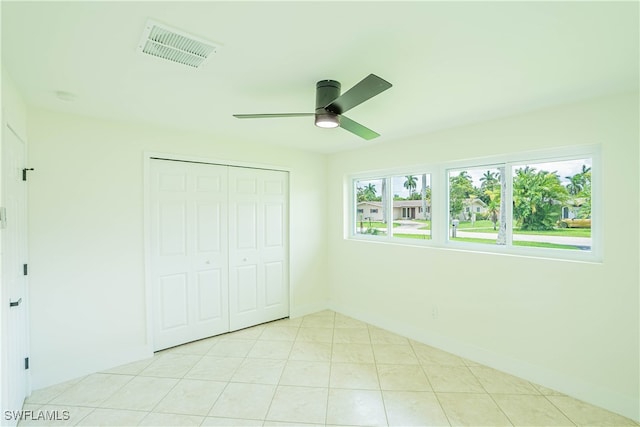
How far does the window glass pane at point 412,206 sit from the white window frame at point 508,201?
0.19ft

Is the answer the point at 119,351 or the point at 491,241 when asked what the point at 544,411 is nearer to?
the point at 491,241

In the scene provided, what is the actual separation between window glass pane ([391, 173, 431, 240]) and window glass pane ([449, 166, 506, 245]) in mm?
284

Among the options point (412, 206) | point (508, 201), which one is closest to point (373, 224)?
point (412, 206)

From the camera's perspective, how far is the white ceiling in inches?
51.7

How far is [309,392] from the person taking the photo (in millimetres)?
2408

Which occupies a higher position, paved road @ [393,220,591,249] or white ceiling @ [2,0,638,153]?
white ceiling @ [2,0,638,153]

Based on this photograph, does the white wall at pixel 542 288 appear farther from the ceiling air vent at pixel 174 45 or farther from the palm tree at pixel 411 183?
the ceiling air vent at pixel 174 45

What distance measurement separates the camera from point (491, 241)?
9.77 ft

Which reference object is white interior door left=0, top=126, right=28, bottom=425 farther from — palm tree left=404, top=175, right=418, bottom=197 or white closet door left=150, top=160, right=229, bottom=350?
palm tree left=404, top=175, right=418, bottom=197

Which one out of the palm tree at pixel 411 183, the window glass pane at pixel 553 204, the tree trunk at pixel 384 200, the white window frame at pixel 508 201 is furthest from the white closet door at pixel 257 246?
the window glass pane at pixel 553 204

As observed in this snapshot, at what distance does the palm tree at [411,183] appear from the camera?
363cm

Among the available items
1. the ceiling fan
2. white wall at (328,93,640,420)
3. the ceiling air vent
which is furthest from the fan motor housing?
white wall at (328,93,640,420)

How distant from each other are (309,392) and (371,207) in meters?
2.46

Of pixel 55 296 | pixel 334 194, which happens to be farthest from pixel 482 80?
pixel 55 296
